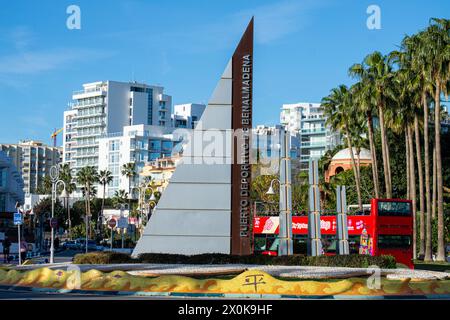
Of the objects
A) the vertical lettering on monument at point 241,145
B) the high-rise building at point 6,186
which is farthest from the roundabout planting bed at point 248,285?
the high-rise building at point 6,186

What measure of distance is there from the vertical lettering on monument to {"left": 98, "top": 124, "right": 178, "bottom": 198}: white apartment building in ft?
453

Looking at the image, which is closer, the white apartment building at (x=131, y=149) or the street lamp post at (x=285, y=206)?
the street lamp post at (x=285, y=206)

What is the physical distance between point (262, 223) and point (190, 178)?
16.2 metres

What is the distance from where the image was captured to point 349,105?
7681 cm

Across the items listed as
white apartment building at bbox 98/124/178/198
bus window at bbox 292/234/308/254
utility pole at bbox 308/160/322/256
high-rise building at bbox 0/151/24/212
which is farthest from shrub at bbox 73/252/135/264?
white apartment building at bbox 98/124/178/198

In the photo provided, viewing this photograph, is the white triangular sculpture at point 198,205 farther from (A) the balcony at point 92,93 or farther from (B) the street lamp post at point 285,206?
(A) the balcony at point 92,93

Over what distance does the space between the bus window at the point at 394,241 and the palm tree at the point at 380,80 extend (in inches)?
975

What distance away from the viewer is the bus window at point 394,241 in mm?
44625

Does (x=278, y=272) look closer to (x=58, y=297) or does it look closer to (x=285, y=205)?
(x=285, y=205)

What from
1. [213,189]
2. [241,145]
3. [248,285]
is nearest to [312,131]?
[241,145]

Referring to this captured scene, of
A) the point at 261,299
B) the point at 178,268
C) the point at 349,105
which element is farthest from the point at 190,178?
the point at 349,105

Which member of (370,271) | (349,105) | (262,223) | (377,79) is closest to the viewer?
(370,271)

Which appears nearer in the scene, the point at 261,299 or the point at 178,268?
the point at 261,299
